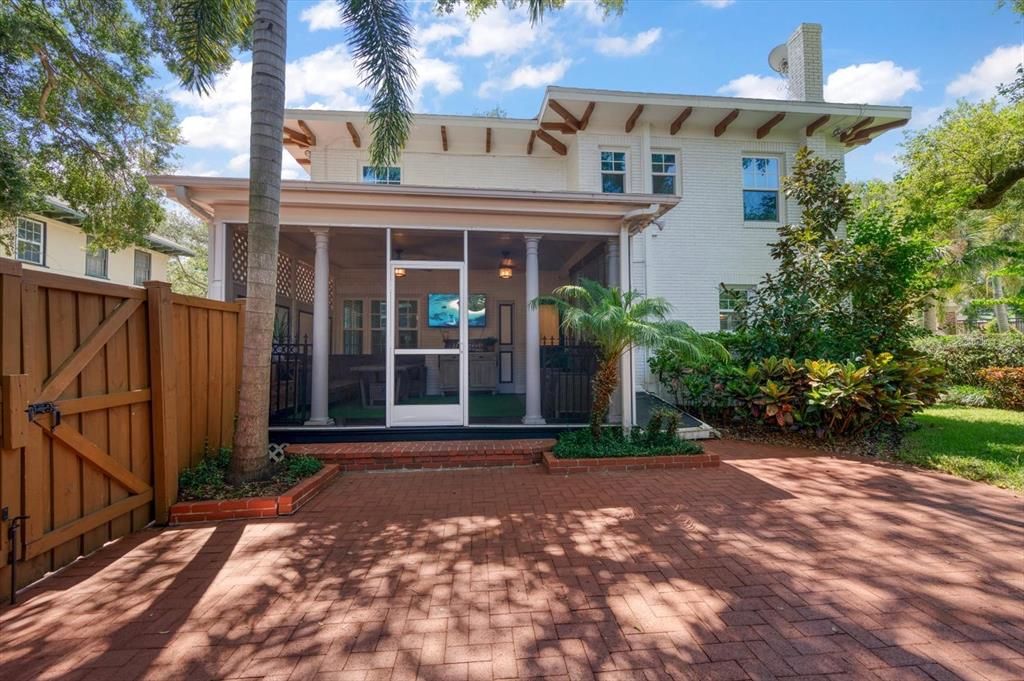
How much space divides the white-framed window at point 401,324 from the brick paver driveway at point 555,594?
5918 mm

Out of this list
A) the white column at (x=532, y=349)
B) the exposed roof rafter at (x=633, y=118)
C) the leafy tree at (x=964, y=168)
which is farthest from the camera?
the leafy tree at (x=964, y=168)

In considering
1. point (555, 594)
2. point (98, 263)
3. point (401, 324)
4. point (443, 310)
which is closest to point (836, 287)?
point (443, 310)

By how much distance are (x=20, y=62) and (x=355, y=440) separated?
894 cm

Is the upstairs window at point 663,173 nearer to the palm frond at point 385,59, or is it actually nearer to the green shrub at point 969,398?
the palm frond at point 385,59

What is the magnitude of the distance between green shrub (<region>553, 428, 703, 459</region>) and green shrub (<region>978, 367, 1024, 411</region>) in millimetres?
8054

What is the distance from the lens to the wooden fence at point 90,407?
2568mm

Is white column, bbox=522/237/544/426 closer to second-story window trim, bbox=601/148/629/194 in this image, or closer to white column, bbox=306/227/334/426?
white column, bbox=306/227/334/426

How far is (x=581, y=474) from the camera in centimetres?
504

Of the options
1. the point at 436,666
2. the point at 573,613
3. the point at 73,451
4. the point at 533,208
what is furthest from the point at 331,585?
the point at 533,208

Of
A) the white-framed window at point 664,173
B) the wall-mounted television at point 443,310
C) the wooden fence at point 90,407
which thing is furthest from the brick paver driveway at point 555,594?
the white-framed window at point 664,173

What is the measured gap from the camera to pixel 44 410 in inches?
107

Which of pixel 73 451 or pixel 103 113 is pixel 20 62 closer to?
pixel 103 113

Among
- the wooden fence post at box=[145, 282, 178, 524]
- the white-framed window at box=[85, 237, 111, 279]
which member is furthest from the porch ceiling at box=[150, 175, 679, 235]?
the white-framed window at box=[85, 237, 111, 279]

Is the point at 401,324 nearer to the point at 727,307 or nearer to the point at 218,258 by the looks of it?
the point at 218,258
